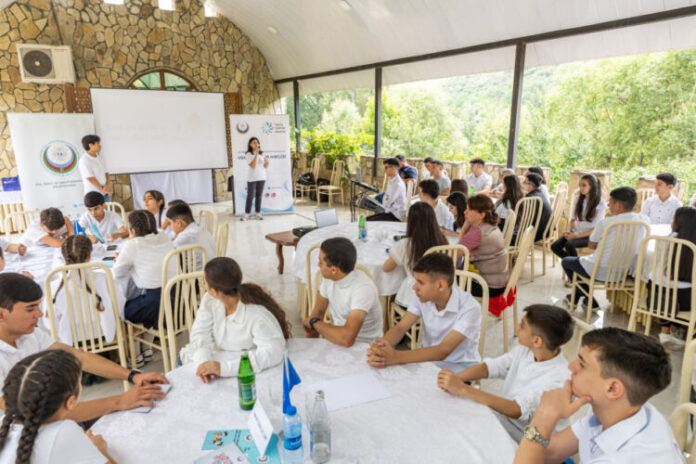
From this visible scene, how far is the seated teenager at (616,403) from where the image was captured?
104 cm

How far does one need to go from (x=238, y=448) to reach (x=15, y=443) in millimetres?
535

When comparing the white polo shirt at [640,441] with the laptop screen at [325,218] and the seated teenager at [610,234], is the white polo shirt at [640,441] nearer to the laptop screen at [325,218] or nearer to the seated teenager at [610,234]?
the seated teenager at [610,234]

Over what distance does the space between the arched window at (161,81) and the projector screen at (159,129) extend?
1.89 metres

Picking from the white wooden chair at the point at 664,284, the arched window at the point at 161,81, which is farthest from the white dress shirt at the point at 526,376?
the arched window at the point at 161,81

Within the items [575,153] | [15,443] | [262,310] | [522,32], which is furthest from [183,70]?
[575,153]

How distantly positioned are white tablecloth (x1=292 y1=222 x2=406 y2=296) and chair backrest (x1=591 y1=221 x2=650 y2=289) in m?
1.56

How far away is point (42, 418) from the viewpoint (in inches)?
41.8

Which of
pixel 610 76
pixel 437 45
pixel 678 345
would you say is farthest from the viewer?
pixel 610 76

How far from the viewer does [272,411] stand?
1397mm

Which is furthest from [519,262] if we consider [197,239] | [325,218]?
[197,239]

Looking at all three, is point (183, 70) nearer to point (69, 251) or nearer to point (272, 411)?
point (69, 251)

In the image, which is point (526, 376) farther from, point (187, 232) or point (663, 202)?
point (663, 202)

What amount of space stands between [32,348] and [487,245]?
8.95ft

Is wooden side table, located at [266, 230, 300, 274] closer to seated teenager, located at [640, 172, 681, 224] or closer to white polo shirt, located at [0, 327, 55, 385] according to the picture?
white polo shirt, located at [0, 327, 55, 385]
